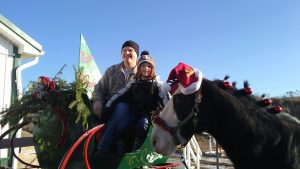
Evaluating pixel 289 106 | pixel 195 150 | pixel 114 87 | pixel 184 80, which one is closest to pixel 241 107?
pixel 184 80

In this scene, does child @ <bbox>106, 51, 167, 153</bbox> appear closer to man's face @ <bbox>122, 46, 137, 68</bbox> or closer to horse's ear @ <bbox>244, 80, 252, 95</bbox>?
man's face @ <bbox>122, 46, 137, 68</bbox>

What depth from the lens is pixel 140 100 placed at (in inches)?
146

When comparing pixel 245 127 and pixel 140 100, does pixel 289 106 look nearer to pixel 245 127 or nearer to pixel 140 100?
pixel 140 100

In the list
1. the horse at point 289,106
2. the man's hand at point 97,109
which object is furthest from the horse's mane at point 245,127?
the man's hand at point 97,109

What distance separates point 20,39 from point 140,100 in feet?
17.8

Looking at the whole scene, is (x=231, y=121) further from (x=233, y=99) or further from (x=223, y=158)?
(x=223, y=158)

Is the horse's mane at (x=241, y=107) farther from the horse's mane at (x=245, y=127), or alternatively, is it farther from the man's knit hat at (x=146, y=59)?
the man's knit hat at (x=146, y=59)

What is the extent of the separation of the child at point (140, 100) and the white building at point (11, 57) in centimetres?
464

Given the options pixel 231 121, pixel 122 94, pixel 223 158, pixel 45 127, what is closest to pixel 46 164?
pixel 45 127

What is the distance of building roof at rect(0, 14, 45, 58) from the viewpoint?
781cm

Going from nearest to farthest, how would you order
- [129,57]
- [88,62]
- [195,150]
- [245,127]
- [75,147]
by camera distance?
[245,127] < [75,147] < [129,57] < [88,62] < [195,150]

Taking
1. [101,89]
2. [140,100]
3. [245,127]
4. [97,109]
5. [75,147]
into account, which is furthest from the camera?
[101,89]

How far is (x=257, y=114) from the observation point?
281 centimetres

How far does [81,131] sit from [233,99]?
1.84 metres
